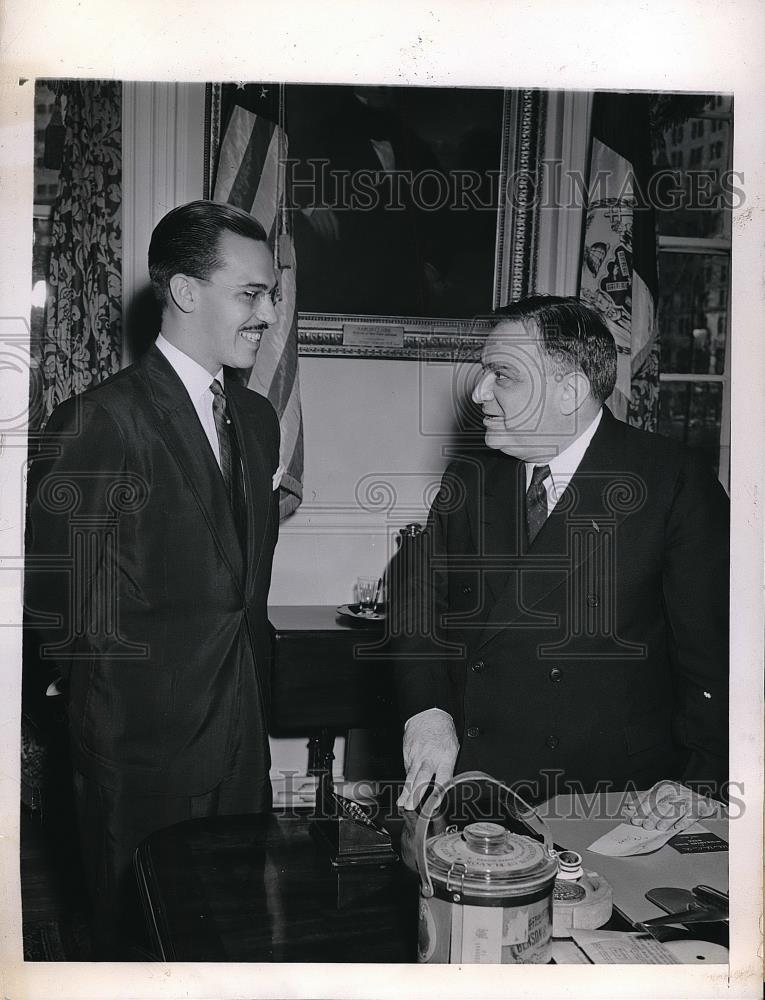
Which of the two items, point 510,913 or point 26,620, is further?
point 26,620

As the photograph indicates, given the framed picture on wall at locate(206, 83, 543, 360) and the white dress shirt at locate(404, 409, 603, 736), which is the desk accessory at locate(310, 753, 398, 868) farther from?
the framed picture on wall at locate(206, 83, 543, 360)

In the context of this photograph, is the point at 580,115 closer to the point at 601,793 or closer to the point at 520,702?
the point at 520,702

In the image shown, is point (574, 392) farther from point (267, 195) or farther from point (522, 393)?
point (267, 195)

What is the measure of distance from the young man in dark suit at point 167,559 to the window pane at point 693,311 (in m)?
0.85

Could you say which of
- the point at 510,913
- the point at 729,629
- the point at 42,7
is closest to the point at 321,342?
the point at 42,7

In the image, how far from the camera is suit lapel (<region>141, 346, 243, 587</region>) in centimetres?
180

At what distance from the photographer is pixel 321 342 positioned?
1920mm

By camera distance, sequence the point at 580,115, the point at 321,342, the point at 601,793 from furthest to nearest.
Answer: the point at 321,342, the point at 580,115, the point at 601,793

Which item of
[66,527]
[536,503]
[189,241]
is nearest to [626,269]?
[536,503]

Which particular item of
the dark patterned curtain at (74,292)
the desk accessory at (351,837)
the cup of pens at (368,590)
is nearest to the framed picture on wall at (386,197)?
the dark patterned curtain at (74,292)

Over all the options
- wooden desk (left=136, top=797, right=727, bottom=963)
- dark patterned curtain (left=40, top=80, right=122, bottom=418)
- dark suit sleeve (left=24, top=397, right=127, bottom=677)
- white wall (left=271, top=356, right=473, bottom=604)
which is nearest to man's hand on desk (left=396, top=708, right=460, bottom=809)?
wooden desk (left=136, top=797, right=727, bottom=963)

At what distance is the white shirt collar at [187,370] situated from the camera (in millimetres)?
1820

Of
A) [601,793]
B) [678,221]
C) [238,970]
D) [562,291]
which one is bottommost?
[238,970]

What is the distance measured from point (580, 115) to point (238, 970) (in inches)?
66.8
